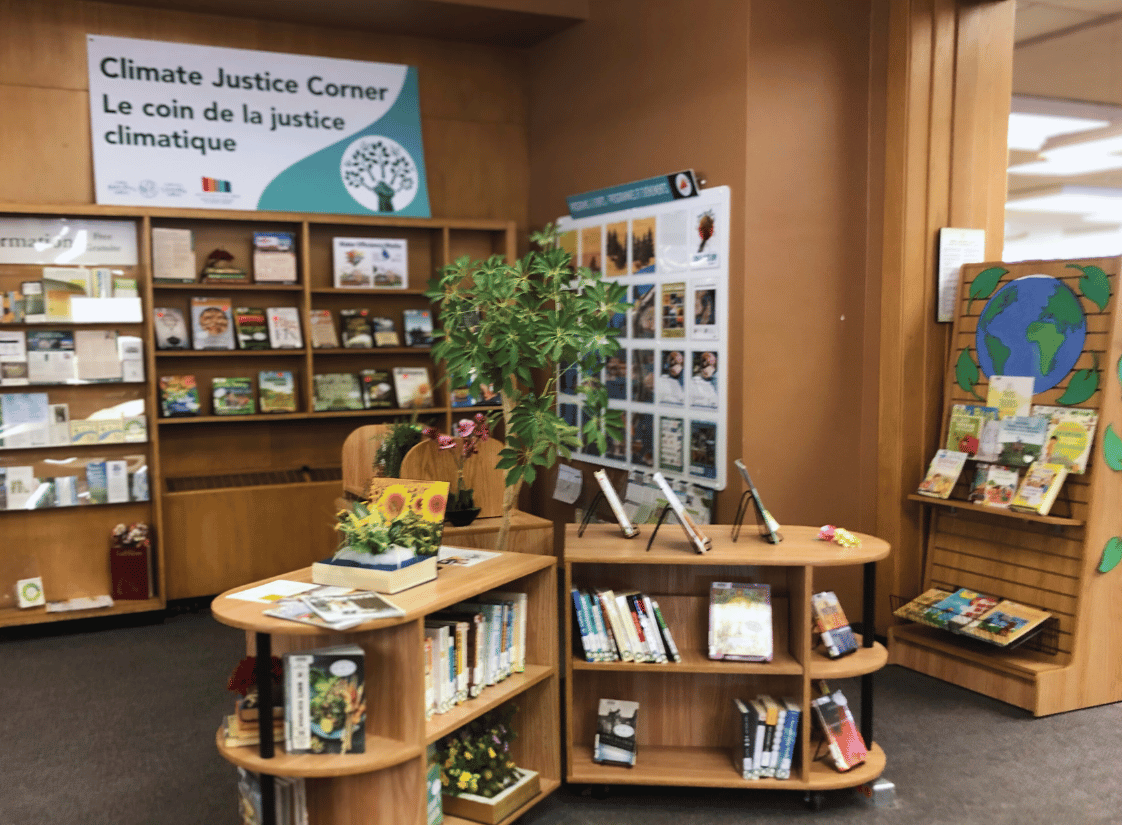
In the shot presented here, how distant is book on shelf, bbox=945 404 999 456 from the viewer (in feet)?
14.8

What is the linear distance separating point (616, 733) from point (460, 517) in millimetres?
1050

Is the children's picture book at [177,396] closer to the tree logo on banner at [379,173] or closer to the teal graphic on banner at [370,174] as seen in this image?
the teal graphic on banner at [370,174]

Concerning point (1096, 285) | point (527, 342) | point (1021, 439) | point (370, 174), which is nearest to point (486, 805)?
point (527, 342)

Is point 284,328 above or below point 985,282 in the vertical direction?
below

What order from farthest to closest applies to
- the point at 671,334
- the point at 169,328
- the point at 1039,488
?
the point at 169,328
the point at 671,334
the point at 1039,488

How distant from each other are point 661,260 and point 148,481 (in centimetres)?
325

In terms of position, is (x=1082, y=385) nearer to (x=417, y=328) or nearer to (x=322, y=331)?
(x=417, y=328)

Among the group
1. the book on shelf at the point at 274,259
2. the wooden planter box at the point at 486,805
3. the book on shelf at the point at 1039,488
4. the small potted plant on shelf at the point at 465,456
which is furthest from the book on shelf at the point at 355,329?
the book on shelf at the point at 1039,488

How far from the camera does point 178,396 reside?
225 inches

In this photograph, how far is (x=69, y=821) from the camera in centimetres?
329

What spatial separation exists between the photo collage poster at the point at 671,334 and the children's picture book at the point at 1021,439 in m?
1.29

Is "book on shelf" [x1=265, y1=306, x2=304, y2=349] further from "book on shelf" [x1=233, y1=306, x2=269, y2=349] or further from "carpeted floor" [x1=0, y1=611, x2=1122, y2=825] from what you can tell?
"carpeted floor" [x1=0, y1=611, x2=1122, y2=825]

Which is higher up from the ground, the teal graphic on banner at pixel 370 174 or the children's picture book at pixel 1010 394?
the teal graphic on banner at pixel 370 174

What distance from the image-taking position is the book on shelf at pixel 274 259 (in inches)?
231
